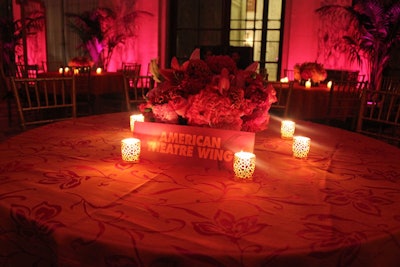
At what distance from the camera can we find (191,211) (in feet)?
3.02

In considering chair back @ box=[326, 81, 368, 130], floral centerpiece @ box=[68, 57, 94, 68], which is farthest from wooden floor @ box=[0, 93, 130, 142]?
chair back @ box=[326, 81, 368, 130]

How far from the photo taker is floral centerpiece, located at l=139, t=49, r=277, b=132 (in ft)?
4.00

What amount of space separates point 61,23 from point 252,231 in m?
8.26

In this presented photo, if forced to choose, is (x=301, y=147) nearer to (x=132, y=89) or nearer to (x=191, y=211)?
(x=191, y=211)

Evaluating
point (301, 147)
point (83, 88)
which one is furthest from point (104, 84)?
point (301, 147)

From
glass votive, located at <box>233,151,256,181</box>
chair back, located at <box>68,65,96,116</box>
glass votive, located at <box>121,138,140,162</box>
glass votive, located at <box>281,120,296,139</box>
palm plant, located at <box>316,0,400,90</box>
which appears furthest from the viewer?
palm plant, located at <box>316,0,400,90</box>

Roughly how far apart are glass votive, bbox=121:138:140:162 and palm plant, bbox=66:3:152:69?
6.27 metres

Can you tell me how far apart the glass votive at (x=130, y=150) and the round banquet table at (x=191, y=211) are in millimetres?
28

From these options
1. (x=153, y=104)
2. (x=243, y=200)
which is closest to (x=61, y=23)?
(x=153, y=104)

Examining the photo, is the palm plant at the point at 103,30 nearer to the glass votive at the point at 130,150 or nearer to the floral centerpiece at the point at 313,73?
the floral centerpiece at the point at 313,73

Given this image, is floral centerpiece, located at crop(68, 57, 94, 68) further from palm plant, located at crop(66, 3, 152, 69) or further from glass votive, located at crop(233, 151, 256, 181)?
glass votive, located at crop(233, 151, 256, 181)

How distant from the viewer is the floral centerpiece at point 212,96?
1.22m

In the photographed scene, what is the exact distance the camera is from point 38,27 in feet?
27.0

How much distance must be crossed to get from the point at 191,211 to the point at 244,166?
299 mm
